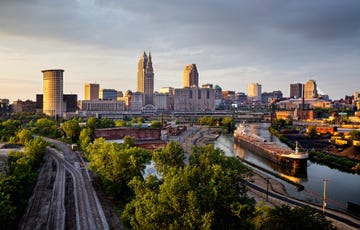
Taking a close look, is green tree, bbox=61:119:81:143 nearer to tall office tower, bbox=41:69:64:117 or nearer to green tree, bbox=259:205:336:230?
green tree, bbox=259:205:336:230

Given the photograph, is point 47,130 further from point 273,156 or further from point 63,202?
point 63,202

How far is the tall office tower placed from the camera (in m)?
175

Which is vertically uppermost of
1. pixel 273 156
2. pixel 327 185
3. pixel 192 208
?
pixel 192 208

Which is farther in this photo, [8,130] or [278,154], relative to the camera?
[8,130]

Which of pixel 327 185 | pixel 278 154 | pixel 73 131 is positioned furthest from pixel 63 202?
pixel 73 131

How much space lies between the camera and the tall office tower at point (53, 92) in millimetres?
175000

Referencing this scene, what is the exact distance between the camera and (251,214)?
18.7 metres

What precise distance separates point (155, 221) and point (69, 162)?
34104 mm

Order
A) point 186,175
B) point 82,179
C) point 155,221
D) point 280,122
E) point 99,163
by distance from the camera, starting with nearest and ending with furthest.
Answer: point 155,221 → point 186,175 → point 99,163 → point 82,179 → point 280,122

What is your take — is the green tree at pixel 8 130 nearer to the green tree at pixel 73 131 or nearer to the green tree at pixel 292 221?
the green tree at pixel 73 131

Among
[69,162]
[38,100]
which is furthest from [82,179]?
[38,100]

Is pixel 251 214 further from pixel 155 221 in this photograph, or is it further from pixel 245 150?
pixel 245 150

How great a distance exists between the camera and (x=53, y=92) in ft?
574

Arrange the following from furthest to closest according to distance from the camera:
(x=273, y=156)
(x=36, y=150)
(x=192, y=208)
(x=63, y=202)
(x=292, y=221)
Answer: (x=273, y=156), (x=36, y=150), (x=63, y=202), (x=192, y=208), (x=292, y=221)
